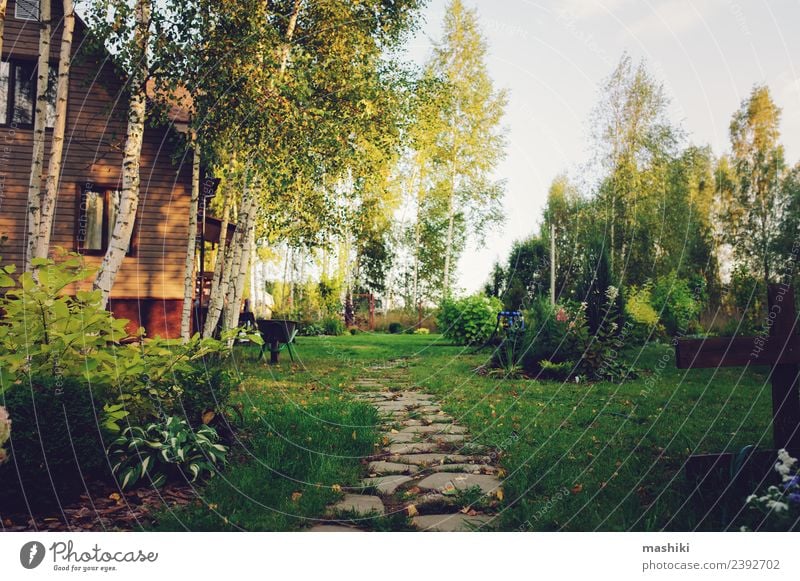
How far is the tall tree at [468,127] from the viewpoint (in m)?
3.34

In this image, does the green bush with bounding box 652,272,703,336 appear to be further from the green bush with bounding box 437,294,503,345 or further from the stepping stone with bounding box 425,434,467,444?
the green bush with bounding box 437,294,503,345

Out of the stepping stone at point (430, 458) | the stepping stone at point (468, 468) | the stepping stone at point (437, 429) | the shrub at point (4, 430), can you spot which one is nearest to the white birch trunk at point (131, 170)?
the shrub at point (4, 430)

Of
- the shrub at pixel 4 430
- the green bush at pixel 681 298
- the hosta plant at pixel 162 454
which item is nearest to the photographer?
the shrub at pixel 4 430

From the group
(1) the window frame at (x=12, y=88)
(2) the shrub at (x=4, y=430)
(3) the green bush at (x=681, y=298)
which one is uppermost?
(1) the window frame at (x=12, y=88)

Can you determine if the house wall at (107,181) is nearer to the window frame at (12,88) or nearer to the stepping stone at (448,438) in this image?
the window frame at (12,88)

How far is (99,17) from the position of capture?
17.8 feet

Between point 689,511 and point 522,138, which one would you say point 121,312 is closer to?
point 522,138

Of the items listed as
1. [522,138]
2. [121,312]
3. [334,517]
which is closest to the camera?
[334,517]

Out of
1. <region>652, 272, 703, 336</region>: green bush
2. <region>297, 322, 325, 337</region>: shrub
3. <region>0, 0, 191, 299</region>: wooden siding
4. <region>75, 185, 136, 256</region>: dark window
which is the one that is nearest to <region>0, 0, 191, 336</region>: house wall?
<region>0, 0, 191, 299</region>: wooden siding

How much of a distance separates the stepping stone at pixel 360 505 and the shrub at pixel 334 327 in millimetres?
5825

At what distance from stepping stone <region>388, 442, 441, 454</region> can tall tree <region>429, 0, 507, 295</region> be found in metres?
1.24
